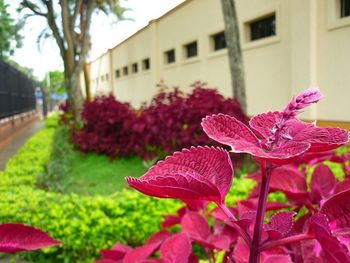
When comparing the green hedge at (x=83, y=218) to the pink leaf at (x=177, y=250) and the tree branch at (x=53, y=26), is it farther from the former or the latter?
the tree branch at (x=53, y=26)

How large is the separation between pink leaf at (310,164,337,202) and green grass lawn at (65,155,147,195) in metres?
3.92

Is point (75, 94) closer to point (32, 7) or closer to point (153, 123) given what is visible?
point (32, 7)

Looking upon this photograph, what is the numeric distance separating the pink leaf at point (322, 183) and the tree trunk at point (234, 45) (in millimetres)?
4674

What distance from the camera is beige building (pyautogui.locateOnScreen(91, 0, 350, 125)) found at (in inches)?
228

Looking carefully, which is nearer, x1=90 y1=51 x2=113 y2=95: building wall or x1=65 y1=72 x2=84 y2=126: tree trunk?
x1=65 y1=72 x2=84 y2=126: tree trunk

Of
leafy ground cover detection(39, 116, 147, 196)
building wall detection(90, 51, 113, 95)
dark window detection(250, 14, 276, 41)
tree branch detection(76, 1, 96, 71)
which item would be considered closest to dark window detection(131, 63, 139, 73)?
building wall detection(90, 51, 113, 95)

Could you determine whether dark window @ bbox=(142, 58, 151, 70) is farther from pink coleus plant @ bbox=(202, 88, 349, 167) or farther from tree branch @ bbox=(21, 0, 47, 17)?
pink coleus plant @ bbox=(202, 88, 349, 167)

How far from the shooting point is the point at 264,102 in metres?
7.55

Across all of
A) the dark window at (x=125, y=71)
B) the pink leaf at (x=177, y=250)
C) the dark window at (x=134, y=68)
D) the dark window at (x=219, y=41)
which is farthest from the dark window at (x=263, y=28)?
the dark window at (x=125, y=71)

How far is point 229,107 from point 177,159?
4.67 metres

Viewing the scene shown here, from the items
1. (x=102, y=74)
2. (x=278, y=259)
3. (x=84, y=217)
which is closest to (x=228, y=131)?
(x=278, y=259)

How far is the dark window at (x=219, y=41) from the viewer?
9539 millimetres

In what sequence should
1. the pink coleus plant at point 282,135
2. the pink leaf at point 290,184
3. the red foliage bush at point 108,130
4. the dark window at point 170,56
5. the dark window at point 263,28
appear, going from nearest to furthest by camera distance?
the pink coleus plant at point 282,135 < the pink leaf at point 290,184 < the red foliage bush at point 108,130 < the dark window at point 263,28 < the dark window at point 170,56

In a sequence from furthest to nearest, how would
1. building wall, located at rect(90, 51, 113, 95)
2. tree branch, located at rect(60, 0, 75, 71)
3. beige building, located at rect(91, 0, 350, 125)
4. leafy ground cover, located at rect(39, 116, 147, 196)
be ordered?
building wall, located at rect(90, 51, 113, 95)
tree branch, located at rect(60, 0, 75, 71)
beige building, located at rect(91, 0, 350, 125)
leafy ground cover, located at rect(39, 116, 147, 196)
